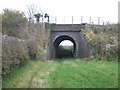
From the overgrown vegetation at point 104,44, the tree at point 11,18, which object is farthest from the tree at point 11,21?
the overgrown vegetation at point 104,44

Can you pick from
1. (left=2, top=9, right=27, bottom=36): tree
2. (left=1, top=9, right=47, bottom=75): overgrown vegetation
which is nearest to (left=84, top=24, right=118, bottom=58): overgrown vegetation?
(left=1, top=9, right=47, bottom=75): overgrown vegetation

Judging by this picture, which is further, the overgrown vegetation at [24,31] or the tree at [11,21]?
the tree at [11,21]

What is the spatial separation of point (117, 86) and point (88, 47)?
47.6ft

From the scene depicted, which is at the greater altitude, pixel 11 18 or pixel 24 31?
pixel 11 18

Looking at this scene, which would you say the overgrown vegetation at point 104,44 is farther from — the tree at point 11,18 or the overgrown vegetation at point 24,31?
the tree at point 11,18

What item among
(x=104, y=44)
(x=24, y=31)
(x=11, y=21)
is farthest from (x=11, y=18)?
(x=104, y=44)

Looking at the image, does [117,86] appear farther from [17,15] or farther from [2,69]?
[17,15]

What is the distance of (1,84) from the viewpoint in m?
10.8

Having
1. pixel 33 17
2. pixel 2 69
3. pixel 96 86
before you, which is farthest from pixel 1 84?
pixel 33 17

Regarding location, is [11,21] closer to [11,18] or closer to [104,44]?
[11,18]

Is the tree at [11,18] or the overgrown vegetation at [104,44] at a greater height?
the tree at [11,18]

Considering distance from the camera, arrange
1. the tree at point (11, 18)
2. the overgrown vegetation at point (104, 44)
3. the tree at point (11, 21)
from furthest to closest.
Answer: the tree at point (11, 18), the tree at point (11, 21), the overgrown vegetation at point (104, 44)

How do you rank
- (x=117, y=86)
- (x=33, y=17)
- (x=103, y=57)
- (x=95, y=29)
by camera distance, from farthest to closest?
(x=33, y=17) → (x=95, y=29) → (x=103, y=57) → (x=117, y=86)

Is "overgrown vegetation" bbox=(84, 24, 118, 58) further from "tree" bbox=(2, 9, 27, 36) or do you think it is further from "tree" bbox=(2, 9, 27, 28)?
"tree" bbox=(2, 9, 27, 28)
